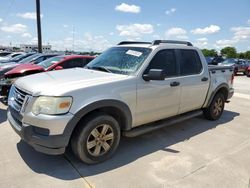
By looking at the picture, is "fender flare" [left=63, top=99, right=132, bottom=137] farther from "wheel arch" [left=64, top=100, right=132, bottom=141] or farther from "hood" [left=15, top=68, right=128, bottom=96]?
"hood" [left=15, top=68, right=128, bottom=96]

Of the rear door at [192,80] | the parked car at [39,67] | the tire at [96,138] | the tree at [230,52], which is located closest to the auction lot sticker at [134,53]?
the rear door at [192,80]

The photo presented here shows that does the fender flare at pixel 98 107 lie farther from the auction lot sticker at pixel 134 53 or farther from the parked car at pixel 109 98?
the auction lot sticker at pixel 134 53

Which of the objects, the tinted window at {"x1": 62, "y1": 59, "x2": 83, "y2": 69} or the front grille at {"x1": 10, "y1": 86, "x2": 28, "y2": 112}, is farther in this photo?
the tinted window at {"x1": 62, "y1": 59, "x2": 83, "y2": 69}

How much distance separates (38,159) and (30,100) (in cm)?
102

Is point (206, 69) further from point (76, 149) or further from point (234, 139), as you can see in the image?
point (76, 149)

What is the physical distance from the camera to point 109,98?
3449mm

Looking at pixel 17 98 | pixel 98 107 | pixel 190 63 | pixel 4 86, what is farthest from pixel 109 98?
pixel 4 86

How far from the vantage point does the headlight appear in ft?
9.99

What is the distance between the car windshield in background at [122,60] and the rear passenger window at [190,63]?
92 cm

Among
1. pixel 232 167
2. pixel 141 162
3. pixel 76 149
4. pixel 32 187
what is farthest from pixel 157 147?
pixel 32 187

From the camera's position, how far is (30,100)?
10.4 ft

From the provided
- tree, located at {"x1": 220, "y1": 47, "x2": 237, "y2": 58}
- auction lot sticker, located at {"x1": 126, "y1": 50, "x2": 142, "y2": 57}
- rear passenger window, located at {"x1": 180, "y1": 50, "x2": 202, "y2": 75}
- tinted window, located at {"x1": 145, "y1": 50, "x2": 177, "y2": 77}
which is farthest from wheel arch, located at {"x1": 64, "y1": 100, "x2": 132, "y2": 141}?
tree, located at {"x1": 220, "y1": 47, "x2": 237, "y2": 58}

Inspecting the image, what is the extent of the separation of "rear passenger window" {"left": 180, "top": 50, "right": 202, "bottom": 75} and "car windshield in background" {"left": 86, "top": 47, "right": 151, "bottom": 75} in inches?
36.0

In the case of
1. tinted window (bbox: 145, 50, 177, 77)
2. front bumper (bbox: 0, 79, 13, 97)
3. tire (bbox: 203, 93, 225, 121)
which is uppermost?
tinted window (bbox: 145, 50, 177, 77)
